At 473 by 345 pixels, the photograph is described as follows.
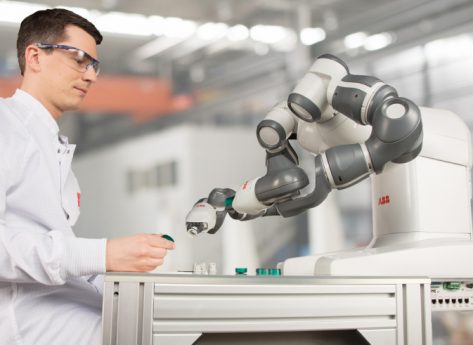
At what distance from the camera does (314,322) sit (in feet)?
3.48

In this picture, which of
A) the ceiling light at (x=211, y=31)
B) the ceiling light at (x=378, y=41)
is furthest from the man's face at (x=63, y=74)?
the ceiling light at (x=211, y=31)

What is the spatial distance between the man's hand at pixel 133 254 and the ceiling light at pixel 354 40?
4293 mm

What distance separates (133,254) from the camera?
1040mm

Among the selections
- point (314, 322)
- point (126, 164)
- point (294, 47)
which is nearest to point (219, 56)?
point (294, 47)

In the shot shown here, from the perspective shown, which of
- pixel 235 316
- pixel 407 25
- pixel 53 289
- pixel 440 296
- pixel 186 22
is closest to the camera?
pixel 235 316

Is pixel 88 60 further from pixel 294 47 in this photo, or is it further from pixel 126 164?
pixel 126 164

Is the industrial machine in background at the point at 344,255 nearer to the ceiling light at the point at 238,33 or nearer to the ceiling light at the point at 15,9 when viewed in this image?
the ceiling light at the point at 15,9

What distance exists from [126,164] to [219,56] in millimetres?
1461

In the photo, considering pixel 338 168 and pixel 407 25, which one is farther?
pixel 407 25

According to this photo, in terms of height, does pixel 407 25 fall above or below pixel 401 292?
above

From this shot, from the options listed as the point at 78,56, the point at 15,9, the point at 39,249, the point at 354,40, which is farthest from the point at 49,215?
the point at 354,40

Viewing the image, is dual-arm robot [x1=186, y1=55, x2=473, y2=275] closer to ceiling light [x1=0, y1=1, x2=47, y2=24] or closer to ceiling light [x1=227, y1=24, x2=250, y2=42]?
ceiling light [x1=0, y1=1, x2=47, y2=24]

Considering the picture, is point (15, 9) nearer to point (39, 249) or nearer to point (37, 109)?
point (37, 109)

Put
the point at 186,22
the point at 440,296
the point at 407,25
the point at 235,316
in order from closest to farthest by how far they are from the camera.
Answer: the point at 235,316, the point at 440,296, the point at 407,25, the point at 186,22
